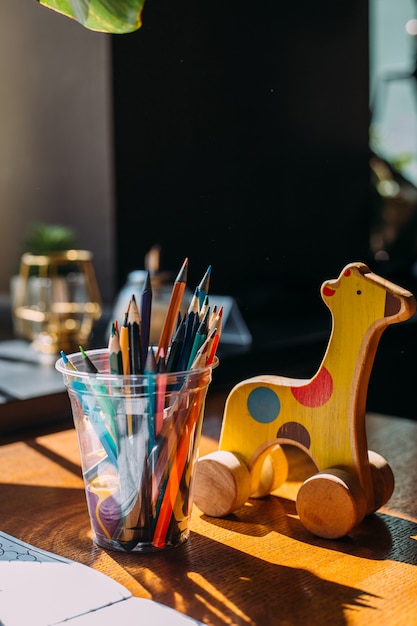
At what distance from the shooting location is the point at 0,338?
176cm

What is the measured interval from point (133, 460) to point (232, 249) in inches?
33.9

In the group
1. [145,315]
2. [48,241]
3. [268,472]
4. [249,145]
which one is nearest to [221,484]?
[268,472]

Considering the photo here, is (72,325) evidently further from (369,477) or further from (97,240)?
(369,477)

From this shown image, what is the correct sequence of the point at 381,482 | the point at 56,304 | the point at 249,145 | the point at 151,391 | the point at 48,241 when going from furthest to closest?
the point at 48,241
the point at 56,304
the point at 249,145
the point at 381,482
the point at 151,391

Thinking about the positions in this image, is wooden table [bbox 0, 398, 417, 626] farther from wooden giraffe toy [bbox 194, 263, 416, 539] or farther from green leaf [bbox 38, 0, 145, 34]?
green leaf [bbox 38, 0, 145, 34]

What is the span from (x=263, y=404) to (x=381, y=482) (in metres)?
0.13

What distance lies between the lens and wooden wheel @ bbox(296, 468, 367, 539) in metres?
0.65

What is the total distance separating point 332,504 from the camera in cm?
65

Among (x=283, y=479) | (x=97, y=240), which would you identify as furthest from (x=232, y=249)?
(x=283, y=479)

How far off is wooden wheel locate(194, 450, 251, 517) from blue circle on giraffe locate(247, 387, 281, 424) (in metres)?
0.04

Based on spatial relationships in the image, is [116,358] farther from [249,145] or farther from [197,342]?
[249,145]

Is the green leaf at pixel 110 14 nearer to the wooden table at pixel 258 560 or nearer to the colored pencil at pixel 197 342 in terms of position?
the colored pencil at pixel 197 342

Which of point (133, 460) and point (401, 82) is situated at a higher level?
point (401, 82)

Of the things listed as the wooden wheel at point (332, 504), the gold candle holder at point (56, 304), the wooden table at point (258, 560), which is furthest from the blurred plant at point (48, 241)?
the wooden wheel at point (332, 504)
